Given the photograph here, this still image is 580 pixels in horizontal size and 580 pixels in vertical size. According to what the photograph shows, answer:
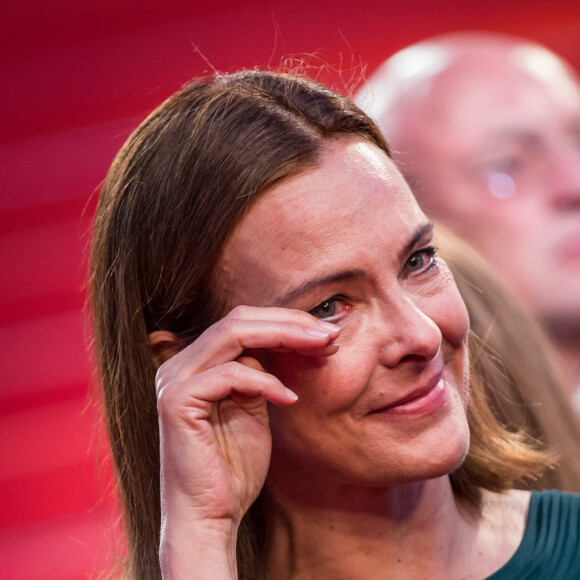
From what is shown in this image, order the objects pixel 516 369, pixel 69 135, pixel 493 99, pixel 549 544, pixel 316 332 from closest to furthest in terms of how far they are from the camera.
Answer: pixel 316 332 → pixel 549 544 → pixel 516 369 → pixel 69 135 → pixel 493 99

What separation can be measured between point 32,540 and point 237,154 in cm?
241

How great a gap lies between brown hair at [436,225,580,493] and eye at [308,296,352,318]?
76 centimetres

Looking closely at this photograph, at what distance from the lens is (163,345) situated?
6.32ft

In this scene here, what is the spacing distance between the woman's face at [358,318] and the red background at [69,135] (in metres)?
1.77

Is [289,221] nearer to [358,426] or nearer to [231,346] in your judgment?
[231,346]

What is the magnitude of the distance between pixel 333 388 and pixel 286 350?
0.11 m

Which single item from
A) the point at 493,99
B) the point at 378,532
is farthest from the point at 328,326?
the point at 493,99

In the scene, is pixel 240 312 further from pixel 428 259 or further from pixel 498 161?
pixel 498 161

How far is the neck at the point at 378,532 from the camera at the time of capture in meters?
1.80

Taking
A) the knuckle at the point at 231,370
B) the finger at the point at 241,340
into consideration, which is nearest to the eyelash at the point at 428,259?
the finger at the point at 241,340

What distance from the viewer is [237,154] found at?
1759mm

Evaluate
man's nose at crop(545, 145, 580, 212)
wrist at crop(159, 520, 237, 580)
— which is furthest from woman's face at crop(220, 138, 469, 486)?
man's nose at crop(545, 145, 580, 212)

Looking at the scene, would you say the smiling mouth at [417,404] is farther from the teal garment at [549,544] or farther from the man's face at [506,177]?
the man's face at [506,177]

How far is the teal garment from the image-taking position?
183cm
